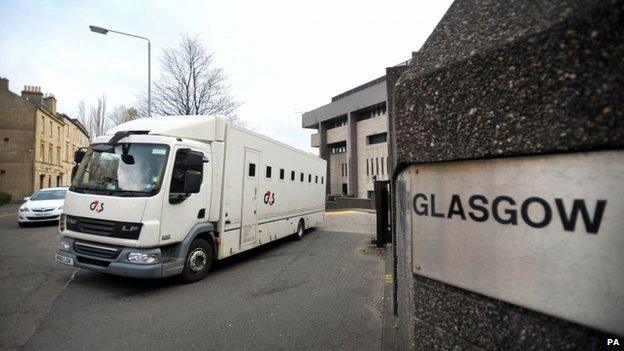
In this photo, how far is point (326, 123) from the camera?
4603 cm

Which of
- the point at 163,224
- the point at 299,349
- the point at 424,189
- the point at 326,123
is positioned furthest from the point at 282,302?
the point at 326,123

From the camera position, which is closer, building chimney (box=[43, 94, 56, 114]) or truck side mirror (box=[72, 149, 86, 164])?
truck side mirror (box=[72, 149, 86, 164])

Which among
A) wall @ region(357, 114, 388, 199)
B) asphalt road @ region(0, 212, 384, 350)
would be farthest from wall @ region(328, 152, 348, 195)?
asphalt road @ region(0, 212, 384, 350)

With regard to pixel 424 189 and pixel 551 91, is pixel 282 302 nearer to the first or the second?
pixel 424 189

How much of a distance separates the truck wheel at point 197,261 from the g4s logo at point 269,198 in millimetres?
2436

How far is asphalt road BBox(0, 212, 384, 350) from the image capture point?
395 centimetres

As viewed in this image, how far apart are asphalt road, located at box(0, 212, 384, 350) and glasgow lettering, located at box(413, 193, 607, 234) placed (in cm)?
303

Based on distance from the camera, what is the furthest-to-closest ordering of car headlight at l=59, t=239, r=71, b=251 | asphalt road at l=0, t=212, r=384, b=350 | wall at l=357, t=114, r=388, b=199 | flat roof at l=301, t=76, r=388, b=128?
flat roof at l=301, t=76, r=388, b=128 < wall at l=357, t=114, r=388, b=199 < car headlight at l=59, t=239, r=71, b=251 < asphalt road at l=0, t=212, r=384, b=350

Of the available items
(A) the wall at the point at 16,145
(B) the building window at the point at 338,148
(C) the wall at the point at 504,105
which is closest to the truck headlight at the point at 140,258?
(C) the wall at the point at 504,105

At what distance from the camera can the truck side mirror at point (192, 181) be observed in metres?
5.78

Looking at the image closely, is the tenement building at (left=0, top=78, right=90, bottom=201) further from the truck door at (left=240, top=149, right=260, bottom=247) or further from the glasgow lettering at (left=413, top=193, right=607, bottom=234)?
the glasgow lettering at (left=413, top=193, right=607, bottom=234)

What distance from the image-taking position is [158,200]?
18.3 feet

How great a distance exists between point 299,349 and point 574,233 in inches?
136

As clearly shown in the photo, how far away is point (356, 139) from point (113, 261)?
35787 millimetres
